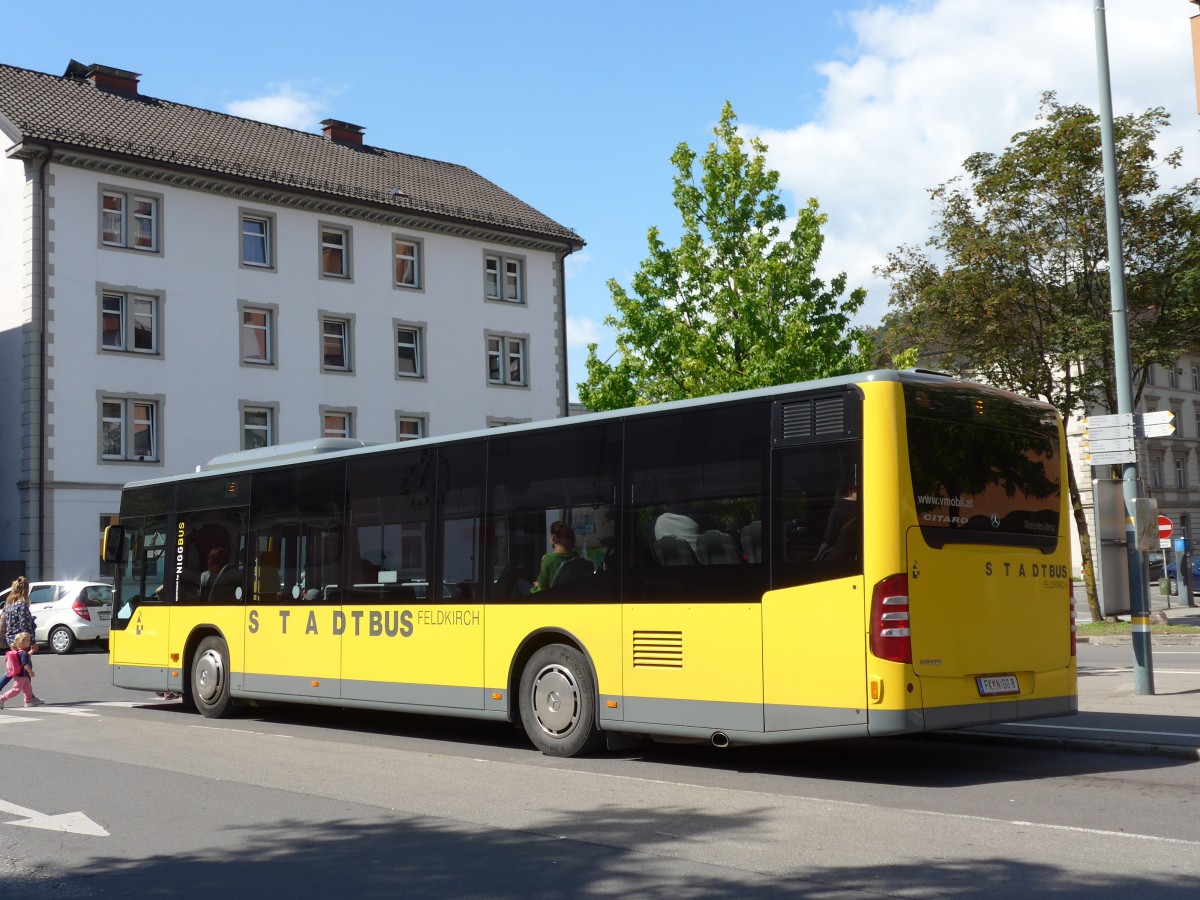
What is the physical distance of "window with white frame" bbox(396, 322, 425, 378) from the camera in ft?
156

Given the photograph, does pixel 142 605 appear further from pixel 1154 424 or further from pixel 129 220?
pixel 129 220

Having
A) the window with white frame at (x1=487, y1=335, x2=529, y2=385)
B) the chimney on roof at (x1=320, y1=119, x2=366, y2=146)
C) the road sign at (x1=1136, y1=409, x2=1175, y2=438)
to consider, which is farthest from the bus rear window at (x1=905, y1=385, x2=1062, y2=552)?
the chimney on roof at (x1=320, y1=119, x2=366, y2=146)

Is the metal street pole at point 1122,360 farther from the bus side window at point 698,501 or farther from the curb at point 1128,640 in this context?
the curb at point 1128,640

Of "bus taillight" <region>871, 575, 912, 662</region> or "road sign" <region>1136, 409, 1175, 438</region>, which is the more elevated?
"road sign" <region>1136, 409, 1175, 438</region>

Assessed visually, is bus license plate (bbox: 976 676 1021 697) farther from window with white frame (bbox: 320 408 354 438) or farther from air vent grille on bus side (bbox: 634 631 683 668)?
window with white frame (bbox: 320 408 354 438)

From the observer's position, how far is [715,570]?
10430 millimetres

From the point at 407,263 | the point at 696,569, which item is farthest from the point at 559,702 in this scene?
the point at 407,263

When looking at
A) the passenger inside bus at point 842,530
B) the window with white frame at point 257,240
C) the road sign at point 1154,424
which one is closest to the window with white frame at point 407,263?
the window with white frame at point 257,240

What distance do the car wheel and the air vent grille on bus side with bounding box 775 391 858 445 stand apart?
1007 inches

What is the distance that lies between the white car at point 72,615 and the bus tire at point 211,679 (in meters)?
16.5

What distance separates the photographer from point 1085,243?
98.8ft

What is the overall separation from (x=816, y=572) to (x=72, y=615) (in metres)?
25.7

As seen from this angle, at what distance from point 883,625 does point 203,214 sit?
37136mm

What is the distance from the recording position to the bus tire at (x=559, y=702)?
11.4 metres
